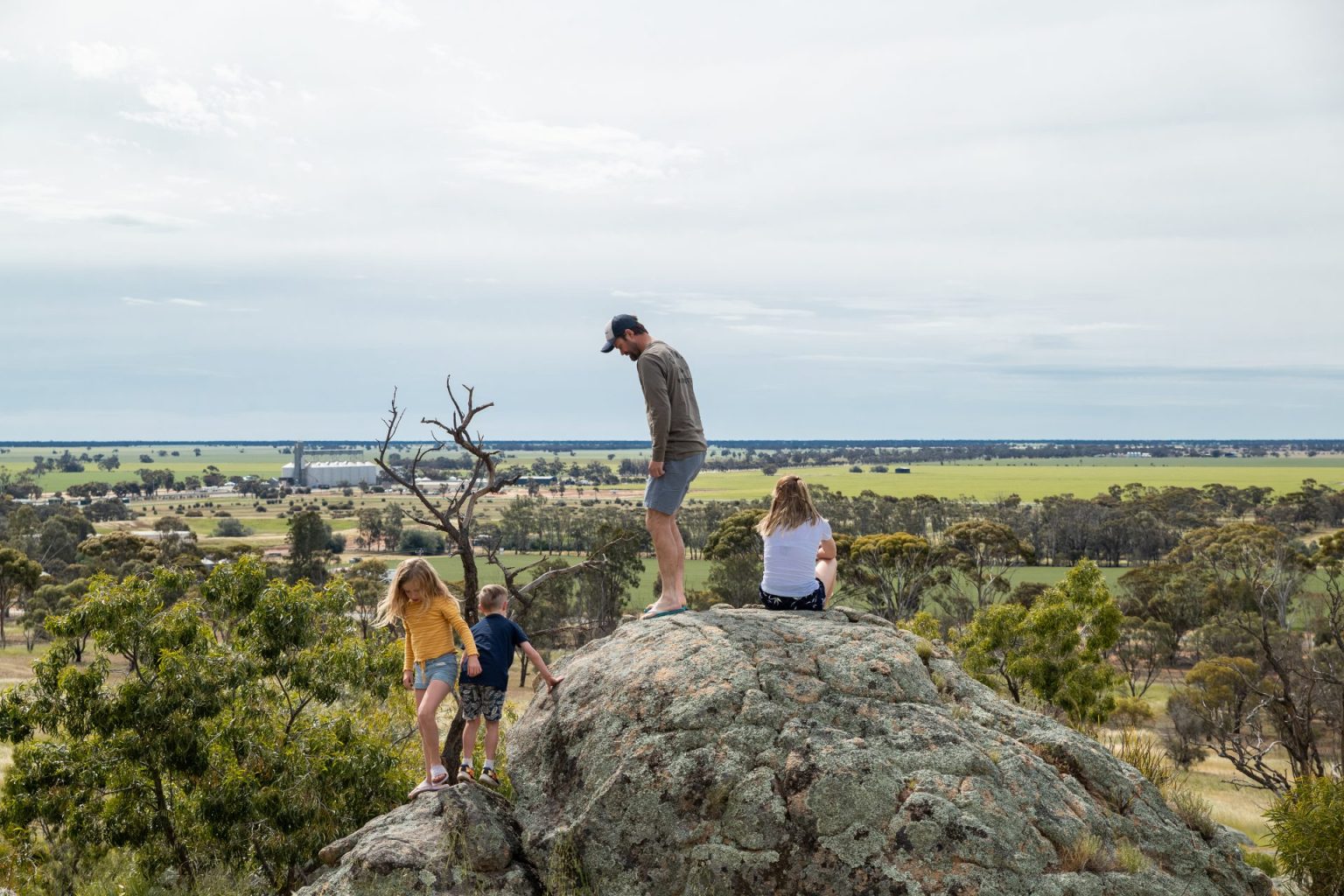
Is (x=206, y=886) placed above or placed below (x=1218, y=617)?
above

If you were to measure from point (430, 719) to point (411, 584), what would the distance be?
3.77ft

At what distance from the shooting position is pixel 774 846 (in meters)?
7.13

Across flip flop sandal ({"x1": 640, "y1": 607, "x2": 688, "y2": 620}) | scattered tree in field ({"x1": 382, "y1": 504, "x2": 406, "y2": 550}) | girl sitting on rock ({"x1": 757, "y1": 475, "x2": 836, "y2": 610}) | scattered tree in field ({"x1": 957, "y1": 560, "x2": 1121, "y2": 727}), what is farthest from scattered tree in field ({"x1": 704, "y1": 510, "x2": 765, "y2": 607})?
scattered tree in field ({"x1": 382, "y1": 504, "x2": 406, "y2": 550})

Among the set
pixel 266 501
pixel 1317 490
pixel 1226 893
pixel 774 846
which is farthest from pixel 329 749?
pixel 266 501

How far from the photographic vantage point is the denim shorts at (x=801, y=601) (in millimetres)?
9727

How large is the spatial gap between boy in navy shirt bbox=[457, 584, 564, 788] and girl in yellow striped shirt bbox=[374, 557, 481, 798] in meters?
0.18

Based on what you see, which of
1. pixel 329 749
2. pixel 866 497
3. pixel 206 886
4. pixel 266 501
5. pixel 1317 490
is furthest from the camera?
pixel 266 501

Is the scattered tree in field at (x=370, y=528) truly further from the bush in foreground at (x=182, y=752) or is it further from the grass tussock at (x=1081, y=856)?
the grass tussock at (x=1081, y=856)

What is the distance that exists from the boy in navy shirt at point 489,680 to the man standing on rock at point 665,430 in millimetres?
1527

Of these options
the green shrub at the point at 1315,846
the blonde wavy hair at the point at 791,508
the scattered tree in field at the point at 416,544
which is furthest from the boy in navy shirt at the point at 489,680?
the scattered tree in field at the point at 416,544

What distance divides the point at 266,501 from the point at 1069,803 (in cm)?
18763

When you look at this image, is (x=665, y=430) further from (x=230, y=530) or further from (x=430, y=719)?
(x=230, y=530)

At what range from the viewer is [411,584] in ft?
27.0

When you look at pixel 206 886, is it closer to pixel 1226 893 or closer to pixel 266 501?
pixel 1226 893
